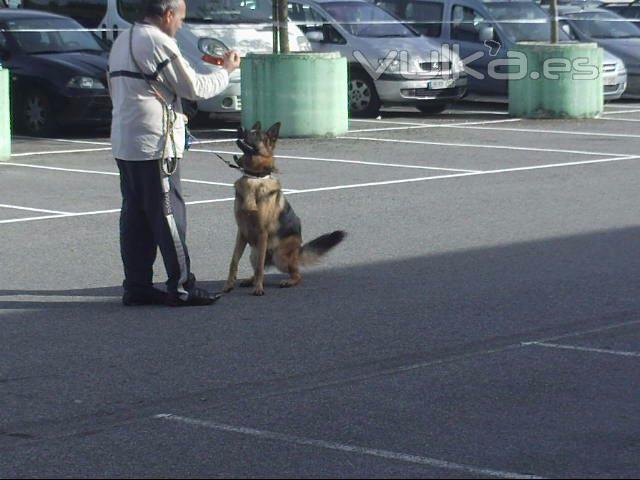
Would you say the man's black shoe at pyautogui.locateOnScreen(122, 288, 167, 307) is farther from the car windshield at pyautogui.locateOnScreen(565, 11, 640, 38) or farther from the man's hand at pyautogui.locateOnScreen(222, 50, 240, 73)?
the car windshield at pyautogui.locateOnScreen(565, 11, 640, 38)

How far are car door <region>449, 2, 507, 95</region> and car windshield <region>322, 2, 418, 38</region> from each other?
4.26ft

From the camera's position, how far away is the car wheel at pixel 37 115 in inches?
816

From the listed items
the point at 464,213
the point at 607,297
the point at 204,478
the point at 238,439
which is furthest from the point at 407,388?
the point at 464,213

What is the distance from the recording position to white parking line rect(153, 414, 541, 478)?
5.59 m

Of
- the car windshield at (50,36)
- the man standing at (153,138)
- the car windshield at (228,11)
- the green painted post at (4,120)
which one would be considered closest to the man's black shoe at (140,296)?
the man standing at (153,138)

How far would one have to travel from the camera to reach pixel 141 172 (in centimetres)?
893

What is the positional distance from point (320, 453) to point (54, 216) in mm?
7468

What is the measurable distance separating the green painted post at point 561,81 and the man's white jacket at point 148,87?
14555 mm

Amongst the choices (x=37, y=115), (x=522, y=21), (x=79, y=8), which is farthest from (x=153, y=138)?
(x=522, y=21)

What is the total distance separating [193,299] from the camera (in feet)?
29.5

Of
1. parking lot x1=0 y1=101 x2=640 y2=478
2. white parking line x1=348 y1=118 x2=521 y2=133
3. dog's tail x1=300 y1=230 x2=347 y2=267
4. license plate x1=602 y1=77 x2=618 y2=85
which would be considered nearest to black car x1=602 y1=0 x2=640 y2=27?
license plate x1=602 y1=77 x2=618 y2=85

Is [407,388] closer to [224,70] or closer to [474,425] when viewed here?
[474,425]

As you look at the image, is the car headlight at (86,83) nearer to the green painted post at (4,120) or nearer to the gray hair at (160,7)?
the green painted post at (4,120)

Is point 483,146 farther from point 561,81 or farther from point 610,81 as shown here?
point 610,81
